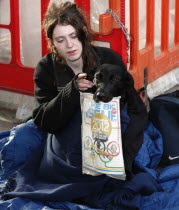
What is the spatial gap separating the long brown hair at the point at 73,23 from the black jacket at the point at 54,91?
71 millimetres

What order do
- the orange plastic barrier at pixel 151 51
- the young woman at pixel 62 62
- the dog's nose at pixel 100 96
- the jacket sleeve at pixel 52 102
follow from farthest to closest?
the orange plastic barrier at pixel 151 51 → the young woman at pixel 62 62 → the jacket sleeve at pixel 52 102 → the dog's nose at pixel 100 96

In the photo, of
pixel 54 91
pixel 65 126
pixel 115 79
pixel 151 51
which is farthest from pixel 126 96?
pixel 151 51

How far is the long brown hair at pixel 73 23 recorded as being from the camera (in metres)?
3.20

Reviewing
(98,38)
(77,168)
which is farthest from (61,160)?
(98,38)

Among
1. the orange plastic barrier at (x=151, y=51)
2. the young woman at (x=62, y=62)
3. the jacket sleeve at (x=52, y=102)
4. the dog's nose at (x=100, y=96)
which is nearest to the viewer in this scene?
the dog's nose at (x=100, y=96)

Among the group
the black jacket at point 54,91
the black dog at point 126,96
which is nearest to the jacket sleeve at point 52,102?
the black jacket at point 54,91

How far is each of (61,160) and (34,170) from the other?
0.28 meters

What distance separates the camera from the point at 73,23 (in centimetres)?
320

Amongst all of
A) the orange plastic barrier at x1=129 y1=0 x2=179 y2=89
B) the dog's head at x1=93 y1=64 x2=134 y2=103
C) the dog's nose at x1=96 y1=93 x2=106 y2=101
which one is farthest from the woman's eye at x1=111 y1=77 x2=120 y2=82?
the orange plastic barrier at x1=129 y1=0 x2=179 y2=89

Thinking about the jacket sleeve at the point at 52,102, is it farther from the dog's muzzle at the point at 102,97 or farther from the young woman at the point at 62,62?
the dog's muzzle at the point at 102,97

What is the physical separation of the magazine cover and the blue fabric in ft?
0.59

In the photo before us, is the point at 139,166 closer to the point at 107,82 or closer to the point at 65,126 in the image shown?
the point at 65,126

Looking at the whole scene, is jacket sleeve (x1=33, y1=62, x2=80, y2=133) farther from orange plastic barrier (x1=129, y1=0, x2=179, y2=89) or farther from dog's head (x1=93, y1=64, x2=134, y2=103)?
orange plastic barrier (x1=129, y1=0, x2=179, y2=89)

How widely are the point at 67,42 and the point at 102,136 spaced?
1.99ft
